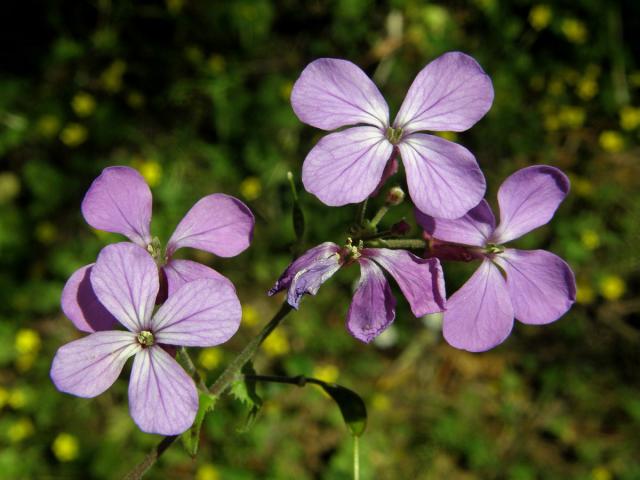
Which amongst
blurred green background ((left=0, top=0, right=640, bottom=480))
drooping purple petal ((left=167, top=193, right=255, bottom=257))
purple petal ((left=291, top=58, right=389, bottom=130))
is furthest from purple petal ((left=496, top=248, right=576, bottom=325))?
blurred green background ((left=0, top=0, right=640, bottom=480))

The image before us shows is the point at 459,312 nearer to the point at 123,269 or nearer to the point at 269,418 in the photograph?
the point at 123,269

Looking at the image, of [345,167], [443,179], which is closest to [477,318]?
[443,179]

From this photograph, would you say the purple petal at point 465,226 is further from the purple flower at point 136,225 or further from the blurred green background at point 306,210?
the blurred green background at point 306,210

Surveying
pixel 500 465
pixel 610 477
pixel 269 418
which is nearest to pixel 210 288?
pixel 269 418

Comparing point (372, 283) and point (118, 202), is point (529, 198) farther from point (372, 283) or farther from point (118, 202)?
point (118, 202)

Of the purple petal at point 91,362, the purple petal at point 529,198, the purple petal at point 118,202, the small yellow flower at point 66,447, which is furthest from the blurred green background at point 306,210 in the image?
the purple petal at point 91,362

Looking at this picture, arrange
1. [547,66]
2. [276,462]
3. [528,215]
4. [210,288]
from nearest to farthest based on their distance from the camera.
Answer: [210,288]
[528,215]
[276,462]
[547,66]
